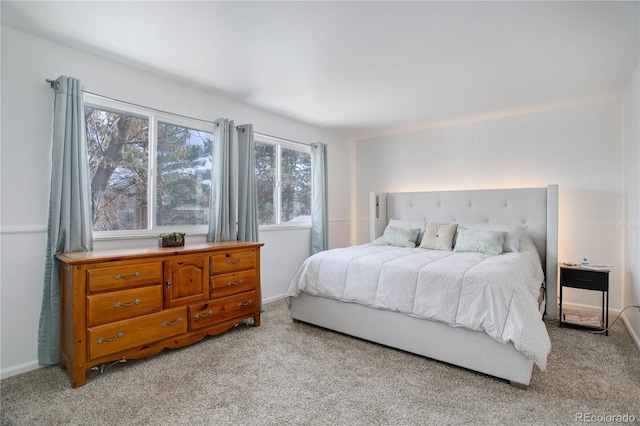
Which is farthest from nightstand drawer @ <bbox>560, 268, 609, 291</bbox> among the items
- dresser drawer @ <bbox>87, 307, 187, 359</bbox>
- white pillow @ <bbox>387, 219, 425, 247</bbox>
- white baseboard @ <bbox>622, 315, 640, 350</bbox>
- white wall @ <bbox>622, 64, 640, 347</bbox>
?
dresser drawer @ <bbox>87, 307, 187, 359</bbox>

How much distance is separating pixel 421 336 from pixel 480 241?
1.45 m

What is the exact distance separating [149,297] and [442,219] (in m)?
3.56

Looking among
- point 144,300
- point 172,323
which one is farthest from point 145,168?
point 172,323

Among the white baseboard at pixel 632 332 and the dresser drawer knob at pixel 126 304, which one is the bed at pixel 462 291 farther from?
the dresser drawer knob at pixel 126 304

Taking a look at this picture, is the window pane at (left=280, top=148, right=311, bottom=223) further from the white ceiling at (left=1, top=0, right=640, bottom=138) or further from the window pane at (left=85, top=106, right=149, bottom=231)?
the window pane at (left=85, top=106, right=149, bottom=231)

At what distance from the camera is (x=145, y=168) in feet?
9.82

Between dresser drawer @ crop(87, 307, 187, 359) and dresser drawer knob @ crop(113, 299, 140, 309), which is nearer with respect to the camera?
dresser drawer @ crop(87, 307, 187, 359)

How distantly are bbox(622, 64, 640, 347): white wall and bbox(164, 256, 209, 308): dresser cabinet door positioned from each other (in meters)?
3.62

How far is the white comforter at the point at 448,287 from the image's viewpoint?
2.06 meters

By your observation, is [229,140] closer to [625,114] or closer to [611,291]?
[625,114]

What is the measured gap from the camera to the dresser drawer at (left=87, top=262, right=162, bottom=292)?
2166 mm

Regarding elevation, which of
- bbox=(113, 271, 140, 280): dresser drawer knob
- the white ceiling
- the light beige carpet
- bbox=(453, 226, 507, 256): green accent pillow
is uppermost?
the white ceiling

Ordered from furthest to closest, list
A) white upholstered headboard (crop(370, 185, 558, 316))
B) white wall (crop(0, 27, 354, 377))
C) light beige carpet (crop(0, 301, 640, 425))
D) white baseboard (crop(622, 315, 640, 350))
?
white upholstered headboard (crop(370, 185, 558, 316)) < white baseboard (crop(622, 315, 640, 350)) < white wall (crop(0, 27, 354, 377)) < light beige carpet (crop(0, 301, 640, 425))

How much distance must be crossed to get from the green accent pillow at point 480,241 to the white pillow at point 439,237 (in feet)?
0.35
